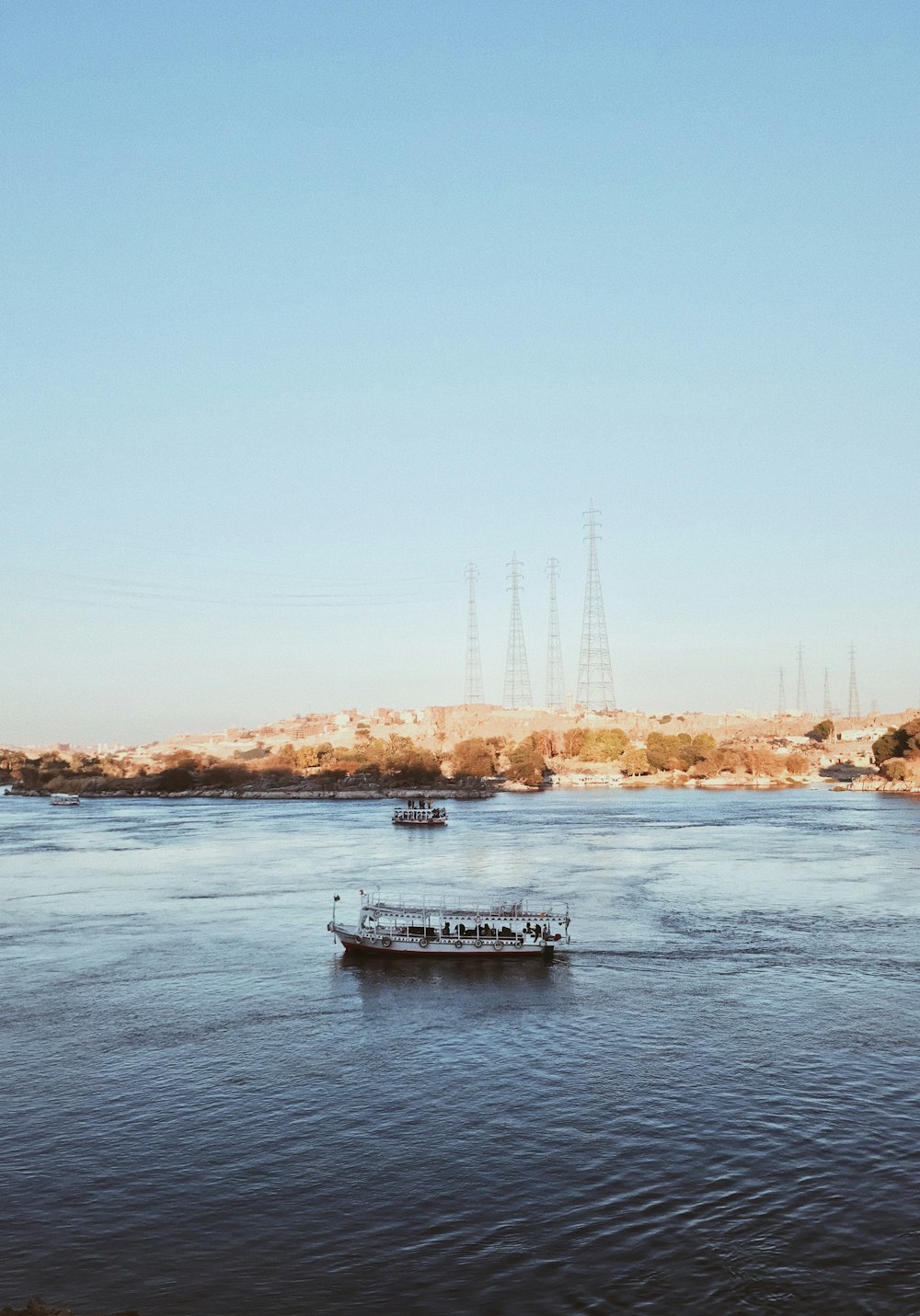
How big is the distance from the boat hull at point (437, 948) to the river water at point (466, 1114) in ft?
2.49

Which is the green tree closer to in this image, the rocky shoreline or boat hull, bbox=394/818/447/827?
boat hull, bbox=394/818/447/827

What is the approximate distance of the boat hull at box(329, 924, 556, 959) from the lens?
43.1 metres

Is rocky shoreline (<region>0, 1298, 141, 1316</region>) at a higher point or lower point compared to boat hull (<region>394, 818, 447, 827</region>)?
lower

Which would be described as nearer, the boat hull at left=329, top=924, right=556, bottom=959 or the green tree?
the boat hull at left=329, top=924, right=556, bottom=959

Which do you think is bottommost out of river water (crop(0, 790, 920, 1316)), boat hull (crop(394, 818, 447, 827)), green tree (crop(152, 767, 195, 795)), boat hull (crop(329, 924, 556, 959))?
river water (crop(0, 790, 920, 1316))

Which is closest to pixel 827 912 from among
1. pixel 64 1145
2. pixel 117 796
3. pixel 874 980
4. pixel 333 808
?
pixel 874 980

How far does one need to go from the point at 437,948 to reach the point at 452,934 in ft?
2.83

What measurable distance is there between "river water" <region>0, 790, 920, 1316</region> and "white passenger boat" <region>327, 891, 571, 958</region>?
3.05 ft

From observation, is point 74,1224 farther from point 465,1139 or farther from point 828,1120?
point 828,1120

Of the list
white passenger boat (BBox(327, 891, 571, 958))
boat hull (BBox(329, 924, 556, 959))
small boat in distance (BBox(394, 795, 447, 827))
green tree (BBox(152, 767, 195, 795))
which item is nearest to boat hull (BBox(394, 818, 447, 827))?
small boat in distance (BBox(394, 795, 447, 827))

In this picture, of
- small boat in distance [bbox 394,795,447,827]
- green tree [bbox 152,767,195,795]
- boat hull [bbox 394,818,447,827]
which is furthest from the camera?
green tree [bbox 152,767,195,795]

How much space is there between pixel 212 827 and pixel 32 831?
660 inches

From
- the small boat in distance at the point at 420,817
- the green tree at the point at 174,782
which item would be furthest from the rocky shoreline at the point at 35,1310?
the green tree at the point at 174,782

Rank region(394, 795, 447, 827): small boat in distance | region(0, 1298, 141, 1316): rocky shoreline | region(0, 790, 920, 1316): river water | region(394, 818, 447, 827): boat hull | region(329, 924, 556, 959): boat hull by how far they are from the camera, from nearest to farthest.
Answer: region(0, 1298, 141, 1316): rocky shoreline < region(0, 790, 920, 1316): river water < region(329, 924, 556, 959): boat hull < region(394, 818, 447, 827): boat hull < region(394, 795, 447, 827): small boat in distance
